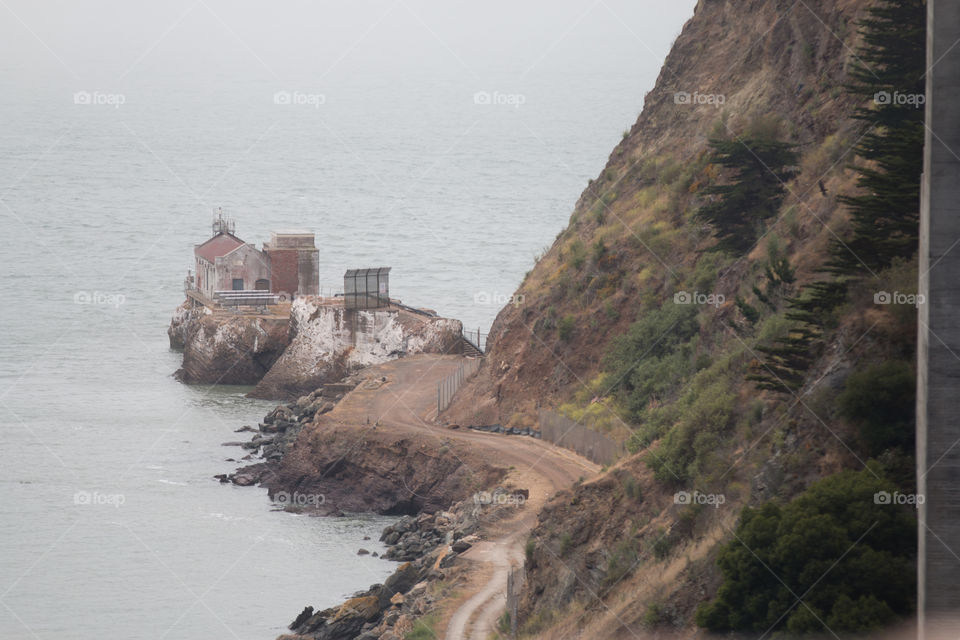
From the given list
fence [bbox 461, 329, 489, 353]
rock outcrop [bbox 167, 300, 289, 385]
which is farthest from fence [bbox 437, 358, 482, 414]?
rock outcrop [bbox 167, 300, 289, 385]

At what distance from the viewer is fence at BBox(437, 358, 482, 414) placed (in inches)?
3164

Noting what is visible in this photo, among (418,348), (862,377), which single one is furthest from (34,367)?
(862,377)

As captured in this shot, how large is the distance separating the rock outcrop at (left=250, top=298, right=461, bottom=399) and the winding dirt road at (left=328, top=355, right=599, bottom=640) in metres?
2.30

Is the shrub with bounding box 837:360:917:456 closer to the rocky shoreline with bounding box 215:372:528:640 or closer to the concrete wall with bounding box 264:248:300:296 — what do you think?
the rocky shoreline with bounding box 215:372:528:640

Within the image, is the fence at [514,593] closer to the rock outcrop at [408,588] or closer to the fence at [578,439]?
the rock outcrop at [408,588]

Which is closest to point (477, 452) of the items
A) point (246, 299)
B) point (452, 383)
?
point (452, 383)

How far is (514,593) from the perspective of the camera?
49250 mm

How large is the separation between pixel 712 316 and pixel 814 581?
24.0m

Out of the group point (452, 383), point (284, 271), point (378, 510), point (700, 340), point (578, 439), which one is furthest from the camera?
point (284, 271)

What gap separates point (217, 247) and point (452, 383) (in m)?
43.5

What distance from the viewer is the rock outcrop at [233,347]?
108 m

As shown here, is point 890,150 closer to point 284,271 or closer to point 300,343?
point 300,343

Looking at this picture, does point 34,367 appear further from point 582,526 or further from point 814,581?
point 814,581

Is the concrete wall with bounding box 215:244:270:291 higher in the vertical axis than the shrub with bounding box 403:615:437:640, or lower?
higher
